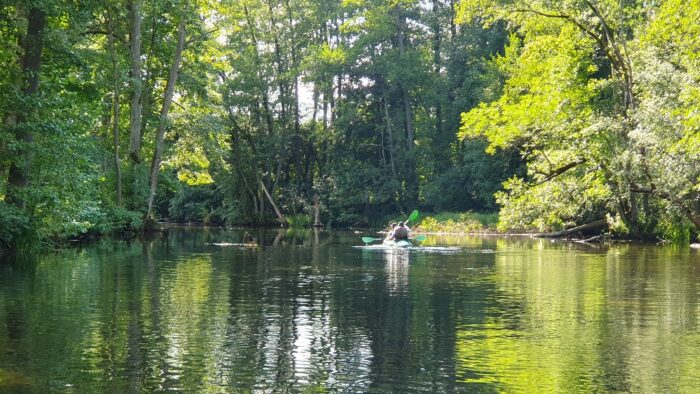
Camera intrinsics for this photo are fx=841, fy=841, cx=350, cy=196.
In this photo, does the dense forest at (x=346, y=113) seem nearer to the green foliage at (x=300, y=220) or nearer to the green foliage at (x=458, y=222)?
the green foliage at (x=300, y=220)

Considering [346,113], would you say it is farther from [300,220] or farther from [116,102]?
[116,102]

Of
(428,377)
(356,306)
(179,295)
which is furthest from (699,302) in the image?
(179,295)

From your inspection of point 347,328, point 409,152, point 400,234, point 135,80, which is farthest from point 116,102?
point 409,152

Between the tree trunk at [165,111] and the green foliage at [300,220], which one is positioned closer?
the tree trunk at [165,111]

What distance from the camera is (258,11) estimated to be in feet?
198

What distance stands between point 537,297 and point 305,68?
48395mm

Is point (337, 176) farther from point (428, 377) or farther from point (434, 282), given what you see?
point (428, 377)

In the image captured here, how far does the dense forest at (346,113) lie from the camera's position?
78.9 feet

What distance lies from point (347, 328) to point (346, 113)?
2075 inches

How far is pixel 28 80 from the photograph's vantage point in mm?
23125

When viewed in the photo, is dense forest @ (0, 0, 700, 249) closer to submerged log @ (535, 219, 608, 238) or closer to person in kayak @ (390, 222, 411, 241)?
submerged log @ (535, 219, 608, 238)

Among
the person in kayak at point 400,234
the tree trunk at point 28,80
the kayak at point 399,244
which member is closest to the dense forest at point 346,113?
the tree trunk at point 28,80

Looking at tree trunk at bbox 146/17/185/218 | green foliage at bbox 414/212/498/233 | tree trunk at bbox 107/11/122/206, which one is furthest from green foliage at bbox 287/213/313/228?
tree trunk at bbox 107/11/122/206

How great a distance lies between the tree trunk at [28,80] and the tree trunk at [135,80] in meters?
12.3
